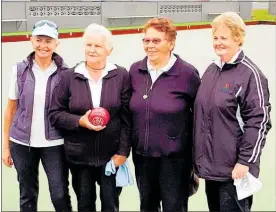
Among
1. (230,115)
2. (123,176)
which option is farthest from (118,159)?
(230,115)

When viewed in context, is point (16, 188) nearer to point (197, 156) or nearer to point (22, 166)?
point (22, 166)

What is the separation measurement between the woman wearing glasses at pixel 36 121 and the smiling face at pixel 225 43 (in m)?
0.65

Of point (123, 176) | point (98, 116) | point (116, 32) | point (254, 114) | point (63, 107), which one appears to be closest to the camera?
point (254, 114)

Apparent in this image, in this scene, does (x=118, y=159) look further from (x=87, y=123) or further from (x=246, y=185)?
(x=246, y=185)

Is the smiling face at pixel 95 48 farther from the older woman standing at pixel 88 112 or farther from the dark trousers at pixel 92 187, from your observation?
the dark trousers at pixel 92 187

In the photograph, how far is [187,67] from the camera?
1854 millimetres

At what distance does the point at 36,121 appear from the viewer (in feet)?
6.25

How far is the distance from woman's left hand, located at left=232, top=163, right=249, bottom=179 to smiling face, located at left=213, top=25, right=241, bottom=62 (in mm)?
407

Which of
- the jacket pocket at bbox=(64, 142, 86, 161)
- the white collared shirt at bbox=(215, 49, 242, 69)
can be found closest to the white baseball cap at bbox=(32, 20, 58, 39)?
the jacket pocket at bbox=(64, 142, 86, 161)

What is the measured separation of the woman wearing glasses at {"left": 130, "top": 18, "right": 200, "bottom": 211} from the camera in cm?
180

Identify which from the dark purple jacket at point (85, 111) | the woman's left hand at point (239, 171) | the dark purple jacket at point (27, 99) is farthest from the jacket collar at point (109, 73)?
the woman's left hand at point (239, 171)

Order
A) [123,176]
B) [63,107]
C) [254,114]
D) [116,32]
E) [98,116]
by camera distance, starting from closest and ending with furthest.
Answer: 1. [254,114]
2. [98,116]
3. [63,107]
4. [123,176]
5. [116,32]

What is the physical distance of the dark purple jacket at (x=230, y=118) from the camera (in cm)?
167

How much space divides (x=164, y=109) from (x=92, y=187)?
1.55 ft
